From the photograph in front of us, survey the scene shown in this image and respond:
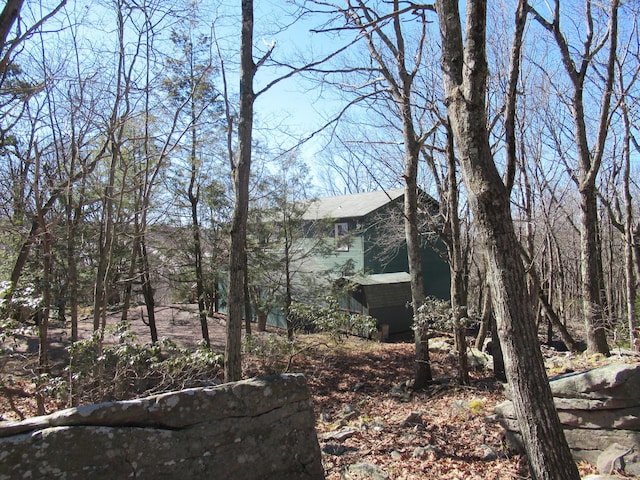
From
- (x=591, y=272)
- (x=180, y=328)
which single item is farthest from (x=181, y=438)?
(x=180, y=328)

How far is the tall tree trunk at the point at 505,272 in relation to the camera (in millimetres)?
3327

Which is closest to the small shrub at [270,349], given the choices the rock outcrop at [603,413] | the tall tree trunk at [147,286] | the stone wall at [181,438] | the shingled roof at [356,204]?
the tall tree trunk at [147,286]

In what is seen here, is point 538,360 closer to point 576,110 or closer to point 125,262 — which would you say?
point 576,110

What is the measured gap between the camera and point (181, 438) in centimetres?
304

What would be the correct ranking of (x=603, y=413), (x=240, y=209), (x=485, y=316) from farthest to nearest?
1. (x=485, y=316)
2. (x=240, y=209)
3. (x=603, y=413)

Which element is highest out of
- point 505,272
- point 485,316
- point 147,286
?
point 505,272

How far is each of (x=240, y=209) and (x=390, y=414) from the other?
4.76 meters

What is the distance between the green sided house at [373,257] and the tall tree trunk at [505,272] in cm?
1191

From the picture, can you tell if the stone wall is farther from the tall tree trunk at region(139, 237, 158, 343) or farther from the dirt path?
the dirt path

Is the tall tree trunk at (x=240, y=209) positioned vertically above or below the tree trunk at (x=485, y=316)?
above

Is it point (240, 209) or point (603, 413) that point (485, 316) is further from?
point (240, 209)

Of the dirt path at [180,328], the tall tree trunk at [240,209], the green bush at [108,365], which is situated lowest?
the dirt path at [180,328]

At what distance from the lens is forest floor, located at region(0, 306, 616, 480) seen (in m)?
4.92

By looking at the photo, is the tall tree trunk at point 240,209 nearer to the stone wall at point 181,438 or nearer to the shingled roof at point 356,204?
the stone wall at point 181,438
